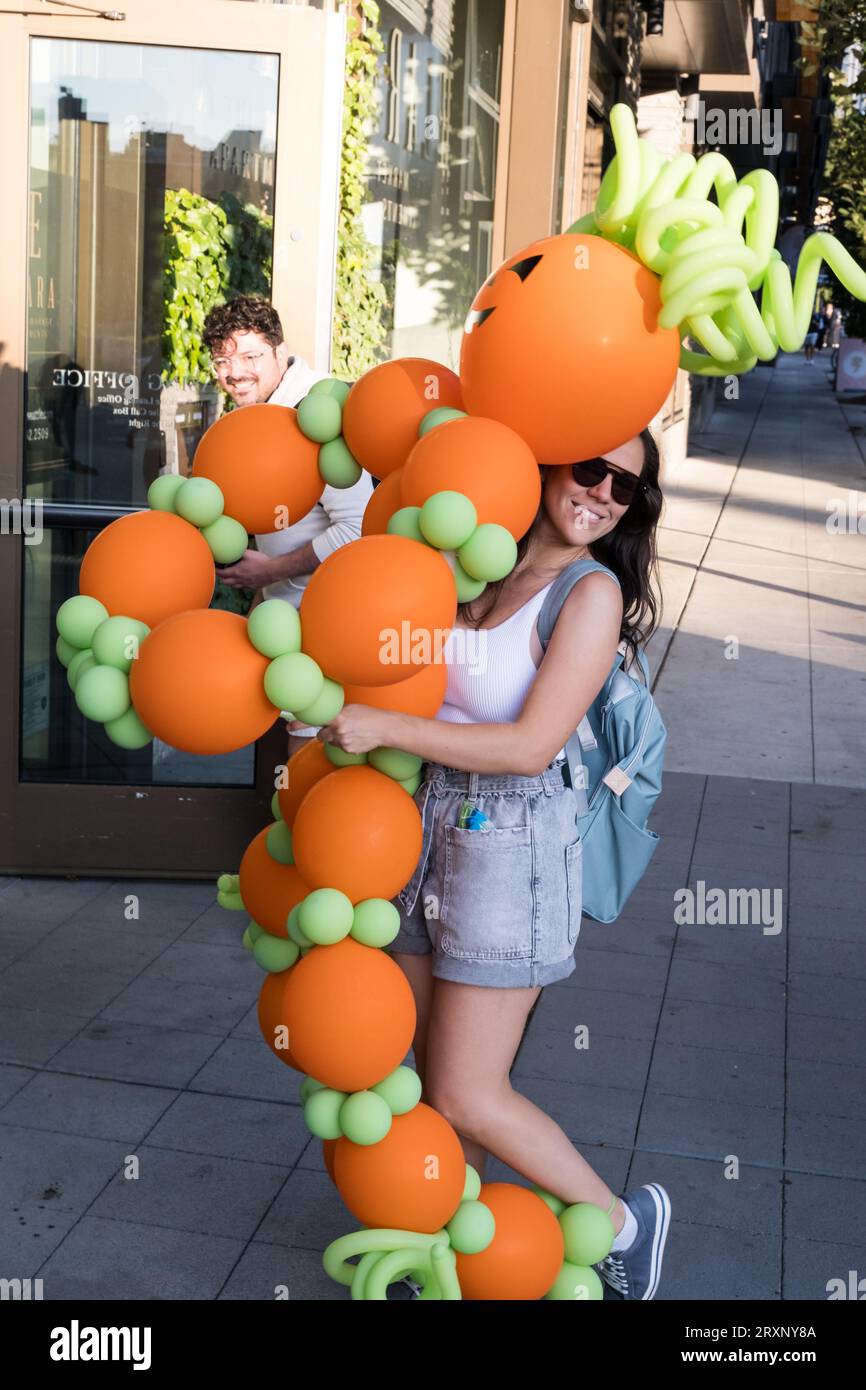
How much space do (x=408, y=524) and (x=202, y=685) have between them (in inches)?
17.7

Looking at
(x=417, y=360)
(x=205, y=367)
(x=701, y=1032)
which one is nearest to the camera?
(x=417, y=360)

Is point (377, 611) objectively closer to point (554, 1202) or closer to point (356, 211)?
point (554, 1202)

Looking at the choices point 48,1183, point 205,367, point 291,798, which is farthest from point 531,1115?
point 205,367

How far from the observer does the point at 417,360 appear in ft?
9.27

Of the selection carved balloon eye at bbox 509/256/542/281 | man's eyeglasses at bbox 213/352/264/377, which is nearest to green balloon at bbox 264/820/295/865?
carved balloon eye at bbox 509/256/542/281

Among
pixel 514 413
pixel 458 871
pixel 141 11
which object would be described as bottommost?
pixel 458 871

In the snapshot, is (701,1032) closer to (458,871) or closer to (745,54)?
(458,871)

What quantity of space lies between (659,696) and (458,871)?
5.84 meters

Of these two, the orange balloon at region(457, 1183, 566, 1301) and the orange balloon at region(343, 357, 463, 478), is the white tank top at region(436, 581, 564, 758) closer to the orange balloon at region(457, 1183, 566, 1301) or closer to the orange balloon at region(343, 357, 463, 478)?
the orange balloon at region(343, 357, 463, 478)

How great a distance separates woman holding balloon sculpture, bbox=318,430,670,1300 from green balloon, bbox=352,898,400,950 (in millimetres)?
179

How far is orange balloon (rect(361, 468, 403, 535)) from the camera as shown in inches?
107
